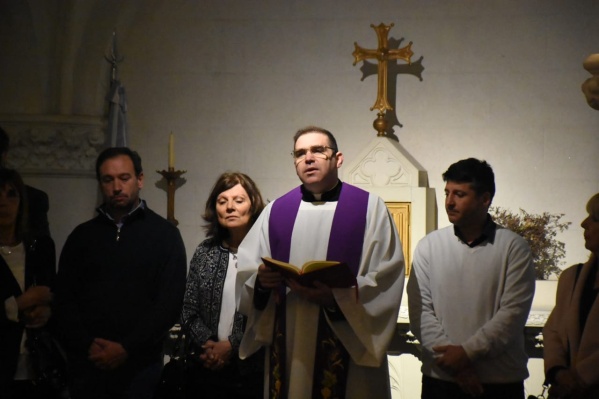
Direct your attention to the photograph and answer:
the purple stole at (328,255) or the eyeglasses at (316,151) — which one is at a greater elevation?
the eyeglasses at (316,151)

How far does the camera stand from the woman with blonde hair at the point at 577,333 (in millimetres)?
3654

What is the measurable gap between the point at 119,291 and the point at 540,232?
3.23m

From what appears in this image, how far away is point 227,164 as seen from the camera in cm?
720

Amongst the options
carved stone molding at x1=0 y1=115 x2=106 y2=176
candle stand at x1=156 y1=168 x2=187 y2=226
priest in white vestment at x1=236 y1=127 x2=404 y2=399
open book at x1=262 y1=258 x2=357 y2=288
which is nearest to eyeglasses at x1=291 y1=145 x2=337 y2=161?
priest in white vestment at x1=236 y1=127 x2=404 y2=399

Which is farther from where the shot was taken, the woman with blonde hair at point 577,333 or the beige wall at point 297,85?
the beige wall at point 297,85

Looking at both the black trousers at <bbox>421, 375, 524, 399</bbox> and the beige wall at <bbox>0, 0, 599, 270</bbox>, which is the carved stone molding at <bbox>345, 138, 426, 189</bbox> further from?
the black trousers at <bbox>421, 375, 524, 399</bbox>

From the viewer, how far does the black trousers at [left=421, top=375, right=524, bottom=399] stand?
13.2 feet

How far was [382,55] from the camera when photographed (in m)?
6.78

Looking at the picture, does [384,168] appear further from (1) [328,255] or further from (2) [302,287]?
(2) [302,287]

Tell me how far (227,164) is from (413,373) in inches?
89.9

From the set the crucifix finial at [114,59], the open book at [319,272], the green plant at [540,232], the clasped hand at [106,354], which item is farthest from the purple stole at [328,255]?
the crucifix finial at [114,59]

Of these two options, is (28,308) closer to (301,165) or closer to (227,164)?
(301,165)

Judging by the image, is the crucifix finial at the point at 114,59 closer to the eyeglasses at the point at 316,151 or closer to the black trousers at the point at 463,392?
the eyeglasses at the point at 316,151

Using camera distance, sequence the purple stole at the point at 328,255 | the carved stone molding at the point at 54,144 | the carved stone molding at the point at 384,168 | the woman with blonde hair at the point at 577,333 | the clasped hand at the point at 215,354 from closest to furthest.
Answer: the woman with blonde hair at the point at 577,333 → the purple stole at the point at 328,255 → the clasped hand at the point at 215,354 → the carved stone molding at the point at 384,168 → the carved stone molding at the point at 54,144
